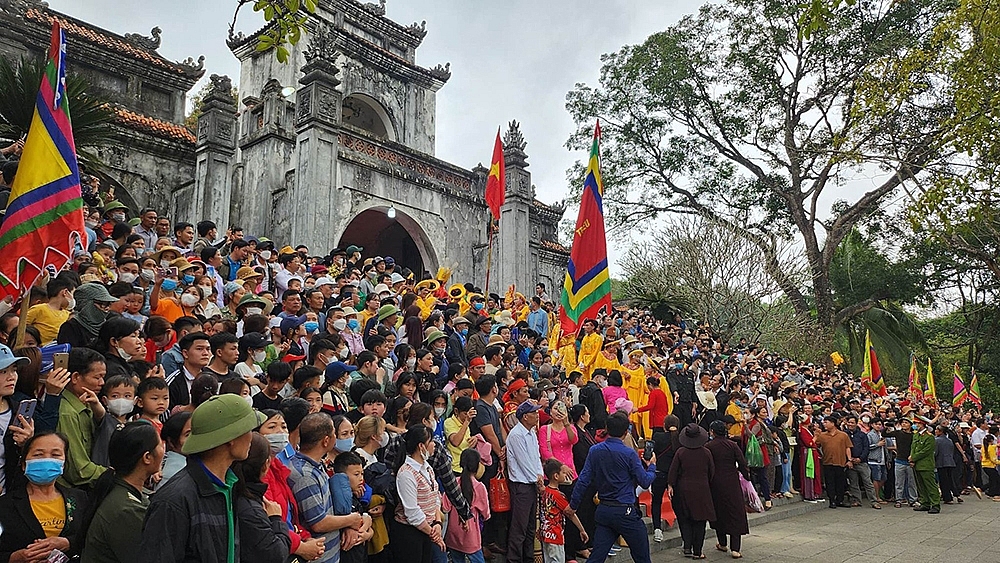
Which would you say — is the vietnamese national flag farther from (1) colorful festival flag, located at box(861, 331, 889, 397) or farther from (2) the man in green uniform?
(1) colorful festival flag, located at box(861, 331, 889, 397)

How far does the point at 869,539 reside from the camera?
10.2 meters

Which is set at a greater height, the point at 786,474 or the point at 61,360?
the point at 61,360

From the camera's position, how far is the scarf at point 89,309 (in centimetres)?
556

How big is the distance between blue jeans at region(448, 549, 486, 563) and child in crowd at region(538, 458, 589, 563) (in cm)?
131

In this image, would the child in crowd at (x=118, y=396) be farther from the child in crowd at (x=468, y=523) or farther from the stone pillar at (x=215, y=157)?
the stone pillar at (x=215, y=157)

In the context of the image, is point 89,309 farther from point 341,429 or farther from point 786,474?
point 786,474

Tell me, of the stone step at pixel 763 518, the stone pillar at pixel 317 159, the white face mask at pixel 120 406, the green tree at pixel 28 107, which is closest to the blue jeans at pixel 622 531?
the stone step at pixel 763 518

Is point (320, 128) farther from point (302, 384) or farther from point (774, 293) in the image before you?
point (774, 293)

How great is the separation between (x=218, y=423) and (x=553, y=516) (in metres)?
4.84

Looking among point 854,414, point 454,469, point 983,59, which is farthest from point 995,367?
point 454,469

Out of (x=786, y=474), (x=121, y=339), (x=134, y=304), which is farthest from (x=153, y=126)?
(x=786, y=474)

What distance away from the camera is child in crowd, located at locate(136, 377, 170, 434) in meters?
4.29

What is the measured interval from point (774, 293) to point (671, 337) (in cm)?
783

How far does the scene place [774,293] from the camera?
2389cm
